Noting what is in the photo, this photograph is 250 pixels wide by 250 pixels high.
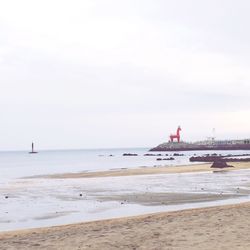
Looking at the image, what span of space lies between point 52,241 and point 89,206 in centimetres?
987

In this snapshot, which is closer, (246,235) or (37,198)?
(246,235)

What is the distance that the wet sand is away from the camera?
10.6 m

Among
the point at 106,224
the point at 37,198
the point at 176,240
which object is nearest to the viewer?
the point at 176,240

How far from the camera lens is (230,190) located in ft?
90.8

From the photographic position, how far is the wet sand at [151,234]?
34.8 feet

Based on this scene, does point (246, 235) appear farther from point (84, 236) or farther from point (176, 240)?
point (84, 236)

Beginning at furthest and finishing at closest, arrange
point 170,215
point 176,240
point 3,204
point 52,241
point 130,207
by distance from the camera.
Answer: point 3,204 < point 130,207 < point 170,215 < point 52,241 < point 176,240

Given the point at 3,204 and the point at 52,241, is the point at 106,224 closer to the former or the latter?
the point at 52,241

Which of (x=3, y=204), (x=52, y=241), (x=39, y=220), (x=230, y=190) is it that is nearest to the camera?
(x=52, y=241)

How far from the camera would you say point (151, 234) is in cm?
1208

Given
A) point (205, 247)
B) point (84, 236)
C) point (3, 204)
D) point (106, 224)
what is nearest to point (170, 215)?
point (106, 224)

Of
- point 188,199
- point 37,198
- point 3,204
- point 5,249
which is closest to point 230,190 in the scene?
point 188,199

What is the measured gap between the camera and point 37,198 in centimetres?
2564

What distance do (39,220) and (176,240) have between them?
26.7 ft
